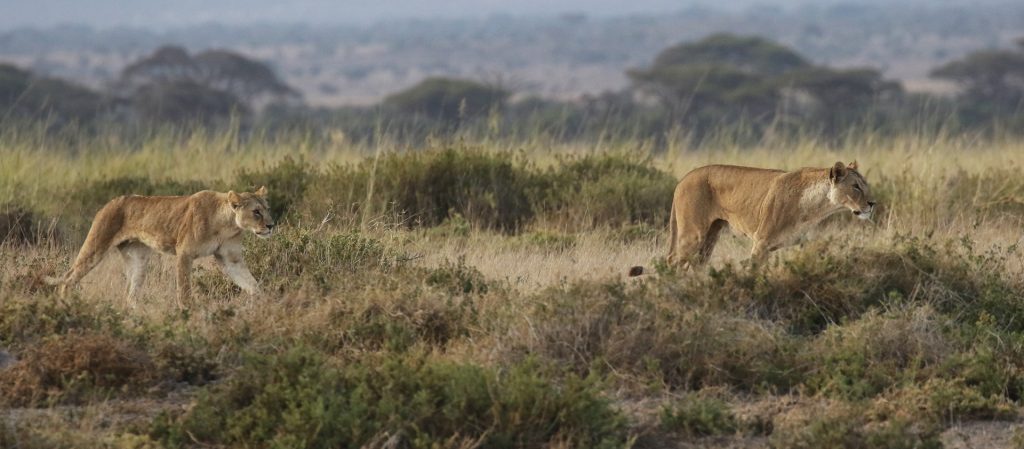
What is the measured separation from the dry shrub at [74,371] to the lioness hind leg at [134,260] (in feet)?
6.50

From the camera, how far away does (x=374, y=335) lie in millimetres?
8344

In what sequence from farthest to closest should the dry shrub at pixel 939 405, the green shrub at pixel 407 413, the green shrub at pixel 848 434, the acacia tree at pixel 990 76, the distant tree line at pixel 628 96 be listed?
the acacia tree at pixel 990 76, the distant tree line at pixel 628 96, the dry shrub at pixel 939 405, the green shrub at pixel 848 434, the green shrub at pixel 407 413

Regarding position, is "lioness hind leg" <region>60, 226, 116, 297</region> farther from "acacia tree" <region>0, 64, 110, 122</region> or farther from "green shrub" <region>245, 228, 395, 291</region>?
"acacia tree" <region>0, 64, 110, 122</region>

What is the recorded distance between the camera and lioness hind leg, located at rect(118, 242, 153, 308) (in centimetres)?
985

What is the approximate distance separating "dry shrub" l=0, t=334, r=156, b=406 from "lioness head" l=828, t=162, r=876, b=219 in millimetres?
4115

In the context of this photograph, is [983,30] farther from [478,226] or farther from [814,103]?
[478,226]

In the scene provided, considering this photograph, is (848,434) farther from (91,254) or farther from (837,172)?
(91,254)

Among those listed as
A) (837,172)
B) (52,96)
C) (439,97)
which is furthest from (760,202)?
(439,97)

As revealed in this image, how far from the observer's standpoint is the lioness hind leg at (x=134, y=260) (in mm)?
9852

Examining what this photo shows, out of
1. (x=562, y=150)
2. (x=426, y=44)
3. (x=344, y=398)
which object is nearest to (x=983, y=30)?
(x=426, y=44)

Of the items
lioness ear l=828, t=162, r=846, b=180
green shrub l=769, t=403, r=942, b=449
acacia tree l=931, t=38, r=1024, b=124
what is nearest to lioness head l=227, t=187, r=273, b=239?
lioness ear l=828, t=162, r=846, b=180

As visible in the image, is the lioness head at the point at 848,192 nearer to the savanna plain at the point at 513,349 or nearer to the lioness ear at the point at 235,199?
the savanna plain at the point at 513,349

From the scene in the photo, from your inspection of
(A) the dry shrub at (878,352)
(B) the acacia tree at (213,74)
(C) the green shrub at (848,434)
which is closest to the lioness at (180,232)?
(A) the dry shrub at (878,352)

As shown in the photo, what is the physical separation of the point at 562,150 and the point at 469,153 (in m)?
2.62
